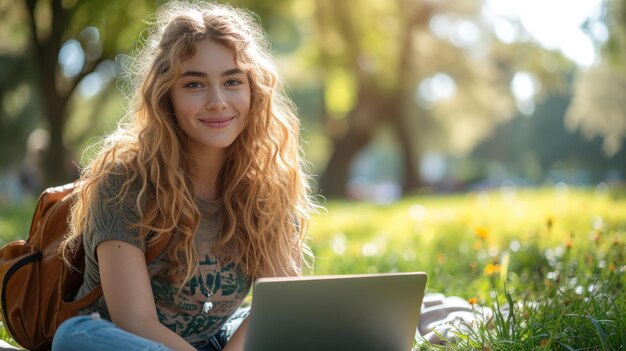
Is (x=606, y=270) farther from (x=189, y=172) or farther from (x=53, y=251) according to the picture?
(x=53, y=251)

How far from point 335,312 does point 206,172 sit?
0.88 meters

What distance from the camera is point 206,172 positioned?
2855 mm

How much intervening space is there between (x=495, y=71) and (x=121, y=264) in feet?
57.0

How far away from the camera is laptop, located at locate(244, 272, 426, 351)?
212 cm

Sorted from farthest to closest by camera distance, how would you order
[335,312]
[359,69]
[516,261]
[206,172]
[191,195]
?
1. [359,69]
2. [516,261]
3. [206,172]
4. [191,195]
5. [335,312]

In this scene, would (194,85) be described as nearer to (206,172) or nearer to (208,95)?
(208,95)

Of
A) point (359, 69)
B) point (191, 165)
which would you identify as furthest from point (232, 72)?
point (359, 69)

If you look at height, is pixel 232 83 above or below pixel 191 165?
above

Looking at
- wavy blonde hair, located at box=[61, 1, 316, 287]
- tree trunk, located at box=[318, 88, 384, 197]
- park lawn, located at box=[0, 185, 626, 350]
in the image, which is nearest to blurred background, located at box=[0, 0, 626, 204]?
tree trunk, located at box=[318, 88, 384, 197]

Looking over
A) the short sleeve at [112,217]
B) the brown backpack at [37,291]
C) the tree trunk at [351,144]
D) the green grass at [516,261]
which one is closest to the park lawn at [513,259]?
the green grass at [516,261]

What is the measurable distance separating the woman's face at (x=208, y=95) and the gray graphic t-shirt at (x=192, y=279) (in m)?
0.28

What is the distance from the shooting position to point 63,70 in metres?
12.9

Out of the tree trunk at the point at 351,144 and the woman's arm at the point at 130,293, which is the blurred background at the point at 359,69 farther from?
the woman's arm at the point at 130,293

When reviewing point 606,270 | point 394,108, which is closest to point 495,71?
point 394,108
